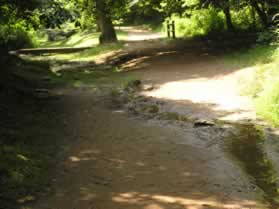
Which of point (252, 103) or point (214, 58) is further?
point (214, 58)

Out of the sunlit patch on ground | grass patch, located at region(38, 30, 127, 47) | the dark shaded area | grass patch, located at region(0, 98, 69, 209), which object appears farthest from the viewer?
grass patch, located at region(38, 30, 127, 47)

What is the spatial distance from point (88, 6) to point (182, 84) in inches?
573

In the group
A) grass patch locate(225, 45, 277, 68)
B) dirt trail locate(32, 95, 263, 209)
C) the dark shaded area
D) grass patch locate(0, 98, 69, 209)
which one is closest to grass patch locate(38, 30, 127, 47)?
grass patch locate(225, 45, 277, 68)

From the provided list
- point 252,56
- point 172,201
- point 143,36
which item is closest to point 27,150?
point 172,201

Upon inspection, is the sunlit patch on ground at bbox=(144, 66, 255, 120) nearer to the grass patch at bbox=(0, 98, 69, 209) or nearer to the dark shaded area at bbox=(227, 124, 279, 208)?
the dark shaded area at bbox=(227, 124, 279, 208)

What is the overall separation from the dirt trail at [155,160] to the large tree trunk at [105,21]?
45.1ft

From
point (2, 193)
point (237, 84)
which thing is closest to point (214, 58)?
point (237, 84)

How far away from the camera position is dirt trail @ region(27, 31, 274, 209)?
6.66 meters

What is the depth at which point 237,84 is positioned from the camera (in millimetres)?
14102

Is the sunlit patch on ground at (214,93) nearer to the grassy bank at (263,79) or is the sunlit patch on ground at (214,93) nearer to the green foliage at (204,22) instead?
the grassy bank at (263,79)

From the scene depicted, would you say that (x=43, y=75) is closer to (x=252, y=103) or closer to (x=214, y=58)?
(x=214, y=58)

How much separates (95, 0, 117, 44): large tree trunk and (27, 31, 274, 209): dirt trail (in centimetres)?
1374

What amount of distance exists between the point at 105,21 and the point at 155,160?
20.7m

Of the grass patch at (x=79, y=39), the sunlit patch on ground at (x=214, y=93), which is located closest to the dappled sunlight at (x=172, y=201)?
the sunlit patch on ground at (x=214, y=93)
